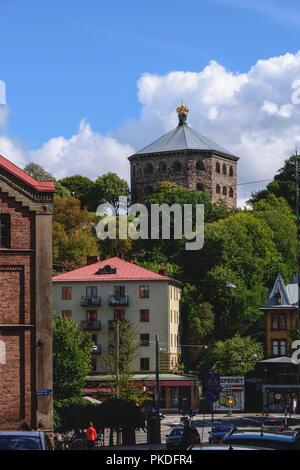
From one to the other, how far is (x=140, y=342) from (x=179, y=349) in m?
8.52

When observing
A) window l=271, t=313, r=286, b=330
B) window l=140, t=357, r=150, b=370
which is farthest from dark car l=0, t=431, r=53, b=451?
window l=271, t=313, r=286, b=330

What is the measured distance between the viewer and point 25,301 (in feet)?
169

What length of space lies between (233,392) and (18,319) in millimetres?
45753

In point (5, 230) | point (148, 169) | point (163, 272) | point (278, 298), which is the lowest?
point (278, 298)

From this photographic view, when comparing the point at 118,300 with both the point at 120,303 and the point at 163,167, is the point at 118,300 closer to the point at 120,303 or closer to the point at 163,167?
the point at 120,303

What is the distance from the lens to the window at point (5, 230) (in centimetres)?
5219

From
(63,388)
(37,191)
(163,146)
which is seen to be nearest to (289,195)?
(163,146)

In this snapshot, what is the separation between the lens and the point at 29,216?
2055 inches

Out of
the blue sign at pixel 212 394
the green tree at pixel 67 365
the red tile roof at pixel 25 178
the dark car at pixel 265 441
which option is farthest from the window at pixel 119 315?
the dark car at pixel 265 441

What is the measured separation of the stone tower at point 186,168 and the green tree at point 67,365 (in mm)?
78862

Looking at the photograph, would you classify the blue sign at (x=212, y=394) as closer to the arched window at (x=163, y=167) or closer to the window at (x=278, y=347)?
the window at (x=278, y=347)

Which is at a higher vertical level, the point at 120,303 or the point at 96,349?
the point at 120,303

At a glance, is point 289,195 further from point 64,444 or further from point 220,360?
point 64,444

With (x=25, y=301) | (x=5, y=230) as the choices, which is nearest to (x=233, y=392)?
(x=25, y=301)
